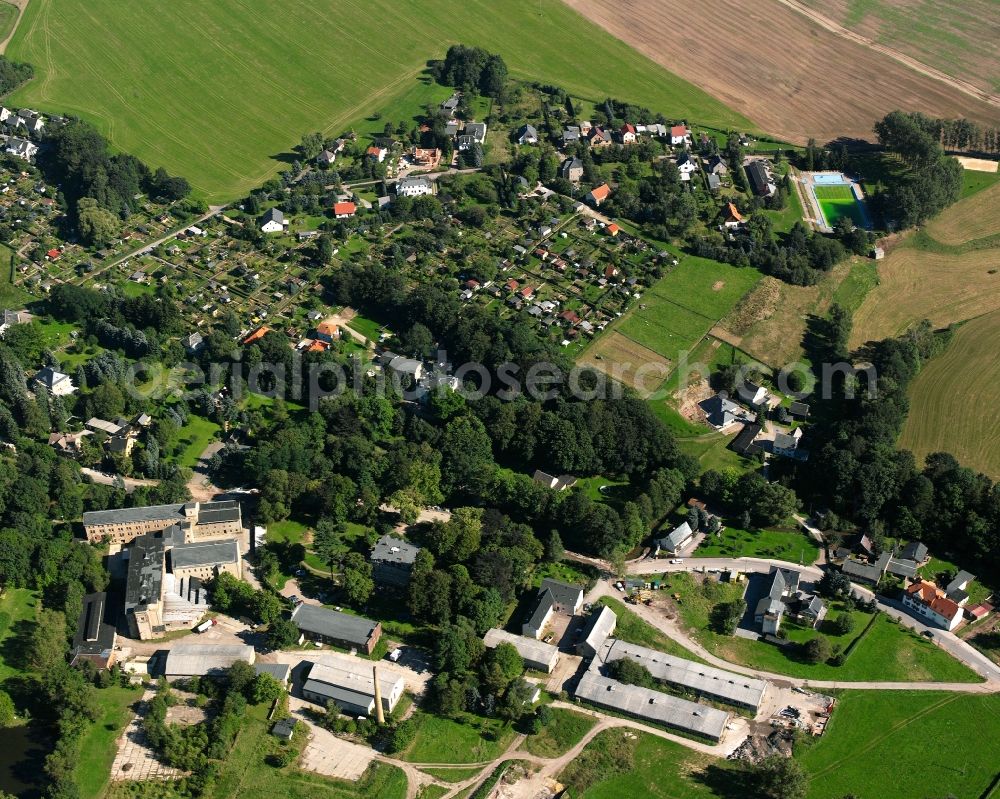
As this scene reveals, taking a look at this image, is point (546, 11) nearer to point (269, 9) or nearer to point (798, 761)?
point (269, 9)

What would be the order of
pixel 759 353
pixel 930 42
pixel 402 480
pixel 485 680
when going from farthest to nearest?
pixel 930 42 < pixel 759 353 < pixel 402 480 < pixel 485 680

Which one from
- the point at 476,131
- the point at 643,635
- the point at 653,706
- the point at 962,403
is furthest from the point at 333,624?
the point at 476,131

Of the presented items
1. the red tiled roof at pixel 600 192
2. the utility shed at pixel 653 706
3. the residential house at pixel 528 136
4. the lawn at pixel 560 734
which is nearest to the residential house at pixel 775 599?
the utility shed at pixel 653 706

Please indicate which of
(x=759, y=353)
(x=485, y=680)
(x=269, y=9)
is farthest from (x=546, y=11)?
(x=485, y=680)

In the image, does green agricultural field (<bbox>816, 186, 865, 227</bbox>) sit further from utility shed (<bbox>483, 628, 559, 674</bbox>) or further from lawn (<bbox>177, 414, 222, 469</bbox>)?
lawn (<bbox>177, 414, 222, 469</bbox>)

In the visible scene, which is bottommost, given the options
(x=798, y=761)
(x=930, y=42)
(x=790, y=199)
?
(x=798, y=761)

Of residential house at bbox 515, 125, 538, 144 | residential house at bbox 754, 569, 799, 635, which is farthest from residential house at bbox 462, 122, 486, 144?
residential house at bbox 754, 569, 799, 635

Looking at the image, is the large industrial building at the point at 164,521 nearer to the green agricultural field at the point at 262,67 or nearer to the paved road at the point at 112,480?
the paved road at the point at 112,480
